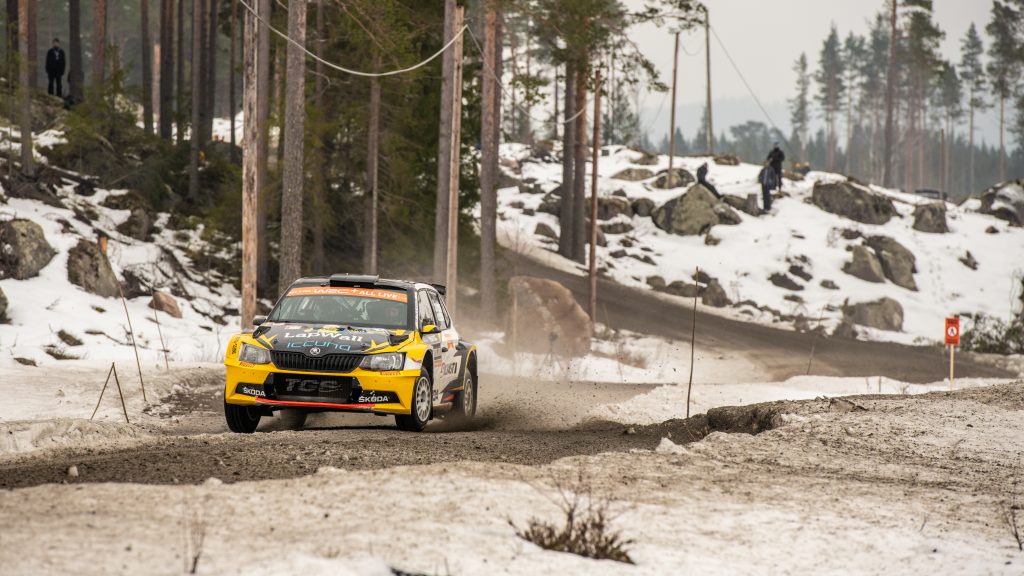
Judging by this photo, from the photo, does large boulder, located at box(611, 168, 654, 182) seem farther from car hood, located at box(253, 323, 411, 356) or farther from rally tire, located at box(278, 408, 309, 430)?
car hood, located at box(253, 323, 411, 356)

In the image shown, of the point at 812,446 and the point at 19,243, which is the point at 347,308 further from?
the point at 19,243

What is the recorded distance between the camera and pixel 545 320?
28859mm

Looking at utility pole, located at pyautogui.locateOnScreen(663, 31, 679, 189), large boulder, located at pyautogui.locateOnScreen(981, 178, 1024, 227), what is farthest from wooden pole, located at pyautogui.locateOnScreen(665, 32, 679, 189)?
large boulder, located at pyautogui.locateOnScreen(981, 178, 1024, 227)

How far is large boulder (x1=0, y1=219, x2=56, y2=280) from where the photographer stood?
22.0 meters

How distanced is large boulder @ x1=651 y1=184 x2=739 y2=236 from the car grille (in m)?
40.2

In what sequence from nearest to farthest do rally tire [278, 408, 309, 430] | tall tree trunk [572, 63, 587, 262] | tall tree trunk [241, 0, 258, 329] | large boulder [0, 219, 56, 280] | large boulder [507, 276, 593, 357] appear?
1. rally tire [278, 408, 309, 430]
2. tall tree trunk [241, 0, 258, 329]
3. large boulder [0, 219, 56, 280]
4. large boulder [507, 276, 593, 357]
5. tall tree trunk [572, 63, 587, 262]

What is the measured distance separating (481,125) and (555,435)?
1981cm

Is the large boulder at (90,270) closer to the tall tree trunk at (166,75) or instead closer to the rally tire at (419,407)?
the tall tree trunk at (166,75)

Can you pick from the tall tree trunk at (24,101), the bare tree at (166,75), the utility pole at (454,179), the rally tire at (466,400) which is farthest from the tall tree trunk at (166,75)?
the rally tire at (466,400)

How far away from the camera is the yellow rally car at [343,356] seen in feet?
35.5

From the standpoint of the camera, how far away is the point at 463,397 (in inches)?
529

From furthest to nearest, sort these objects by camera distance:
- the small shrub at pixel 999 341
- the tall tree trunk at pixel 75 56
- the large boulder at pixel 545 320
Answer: the tall tree trunk at pixel 75 56 < the small shrub at pixel 999 341 < the large boulder at pixel 545 320

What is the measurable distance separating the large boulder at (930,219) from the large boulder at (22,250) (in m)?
45.3

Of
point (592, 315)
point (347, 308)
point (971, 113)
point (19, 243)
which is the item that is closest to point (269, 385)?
point (347, 308)
